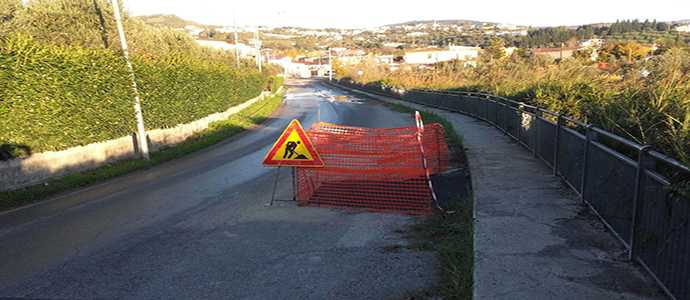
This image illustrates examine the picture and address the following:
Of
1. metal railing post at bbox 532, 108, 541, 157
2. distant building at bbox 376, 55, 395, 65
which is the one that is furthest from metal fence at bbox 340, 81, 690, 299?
distant building at bbox 376, 55, 395, 65

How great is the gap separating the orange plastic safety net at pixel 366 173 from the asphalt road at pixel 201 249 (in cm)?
54

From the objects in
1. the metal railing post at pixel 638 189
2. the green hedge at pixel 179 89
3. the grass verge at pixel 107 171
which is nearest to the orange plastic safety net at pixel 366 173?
the metal railing post at pixel 638 189

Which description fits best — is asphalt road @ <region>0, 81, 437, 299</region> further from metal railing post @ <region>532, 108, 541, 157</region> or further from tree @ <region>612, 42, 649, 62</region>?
tree @ <region>612, 42, 649, 62</region>

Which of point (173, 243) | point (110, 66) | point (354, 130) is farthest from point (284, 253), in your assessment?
point (110, 66)

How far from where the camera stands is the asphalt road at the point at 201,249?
16.5 feet

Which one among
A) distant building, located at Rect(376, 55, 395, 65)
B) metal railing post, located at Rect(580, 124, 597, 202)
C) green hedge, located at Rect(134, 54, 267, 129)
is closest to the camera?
metal railing post, located at Rect(580, 124, 597, 202)

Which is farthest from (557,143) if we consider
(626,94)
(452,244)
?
(452,244)

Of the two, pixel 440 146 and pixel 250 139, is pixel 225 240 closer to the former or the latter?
pixel 440 146

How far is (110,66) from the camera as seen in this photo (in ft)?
45.0

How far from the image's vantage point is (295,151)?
335 inches

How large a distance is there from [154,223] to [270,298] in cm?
351

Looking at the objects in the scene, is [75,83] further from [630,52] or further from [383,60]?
[383,60]

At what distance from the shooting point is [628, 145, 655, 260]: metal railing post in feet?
14.4

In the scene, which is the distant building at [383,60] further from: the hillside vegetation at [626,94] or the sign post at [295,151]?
the sign post at [295,151]
